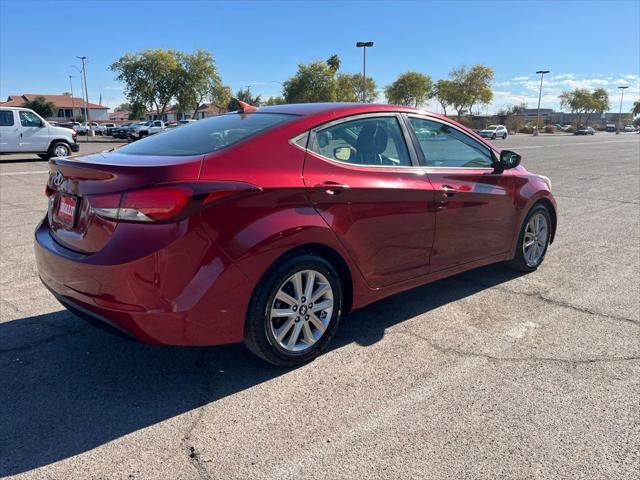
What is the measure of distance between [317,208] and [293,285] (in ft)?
1.64

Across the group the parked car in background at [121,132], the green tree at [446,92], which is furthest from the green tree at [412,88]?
the parked car in background at [121,132]

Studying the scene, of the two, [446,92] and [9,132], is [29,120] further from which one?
[446,92]

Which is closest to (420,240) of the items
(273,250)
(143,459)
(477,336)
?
(477,336)

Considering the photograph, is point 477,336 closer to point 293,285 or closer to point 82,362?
point 293,285

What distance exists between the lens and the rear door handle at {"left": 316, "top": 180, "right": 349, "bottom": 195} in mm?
3229

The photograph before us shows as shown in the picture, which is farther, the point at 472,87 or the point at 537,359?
the point at 472,87

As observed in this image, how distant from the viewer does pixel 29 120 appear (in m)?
17.5

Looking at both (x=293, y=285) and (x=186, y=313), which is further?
(x=293, y=285)

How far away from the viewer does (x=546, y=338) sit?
378 cm

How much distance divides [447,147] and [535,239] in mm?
1682

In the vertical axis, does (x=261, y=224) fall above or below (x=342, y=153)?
below

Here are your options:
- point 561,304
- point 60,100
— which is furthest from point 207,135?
point 60,100

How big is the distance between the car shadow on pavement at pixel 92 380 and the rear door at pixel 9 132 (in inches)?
628

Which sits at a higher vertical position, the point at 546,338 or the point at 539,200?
the point at 539,200
